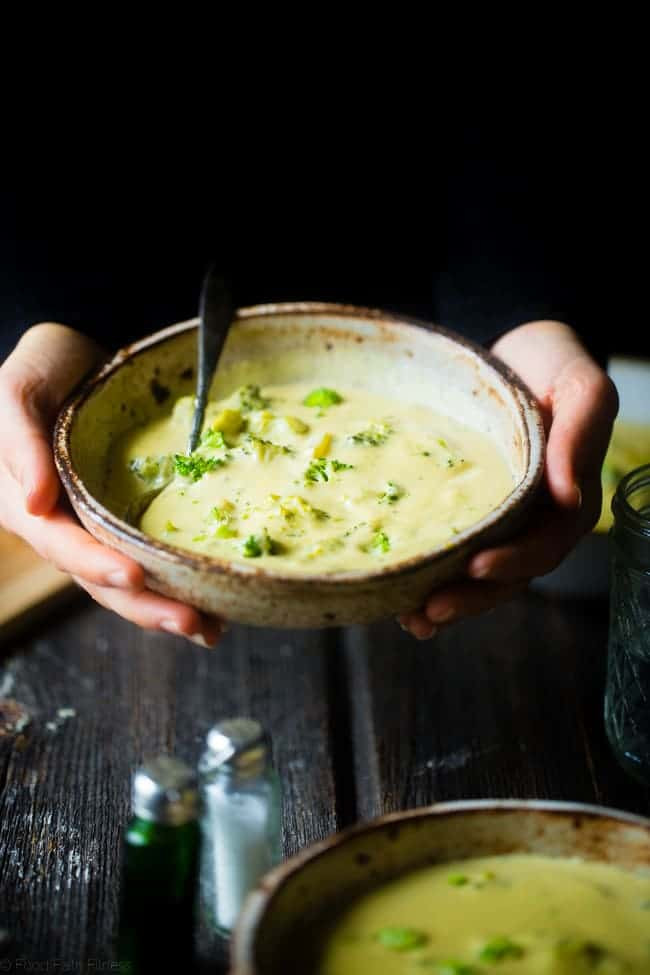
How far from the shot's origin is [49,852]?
5.08 feet

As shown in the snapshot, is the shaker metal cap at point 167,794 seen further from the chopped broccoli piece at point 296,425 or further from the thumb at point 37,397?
the chopped broccoli piece at point 296,425

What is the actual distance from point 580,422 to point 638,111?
44.0 inches

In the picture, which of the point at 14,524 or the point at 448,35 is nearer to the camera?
the point at 14,524

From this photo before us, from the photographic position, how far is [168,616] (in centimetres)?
140

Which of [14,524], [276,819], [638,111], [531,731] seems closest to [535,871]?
[276,819]

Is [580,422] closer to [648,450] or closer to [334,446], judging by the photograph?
[334,446]

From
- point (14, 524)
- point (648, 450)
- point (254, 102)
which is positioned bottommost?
point (648, 450)

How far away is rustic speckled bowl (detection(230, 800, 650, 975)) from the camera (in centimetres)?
111

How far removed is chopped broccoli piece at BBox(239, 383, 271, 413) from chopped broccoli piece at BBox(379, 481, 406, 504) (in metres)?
0.32

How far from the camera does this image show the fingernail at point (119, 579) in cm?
137

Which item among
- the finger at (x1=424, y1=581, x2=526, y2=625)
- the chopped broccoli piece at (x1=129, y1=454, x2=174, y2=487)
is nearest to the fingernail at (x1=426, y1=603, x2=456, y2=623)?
the finger at (x1=424, y1=581, x2=526, y2=625)

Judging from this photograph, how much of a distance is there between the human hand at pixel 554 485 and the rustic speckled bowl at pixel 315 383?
3cm

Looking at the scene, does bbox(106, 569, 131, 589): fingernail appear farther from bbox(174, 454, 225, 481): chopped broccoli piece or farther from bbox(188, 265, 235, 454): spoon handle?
bbox(188, 265, 235, 454): spoon handle

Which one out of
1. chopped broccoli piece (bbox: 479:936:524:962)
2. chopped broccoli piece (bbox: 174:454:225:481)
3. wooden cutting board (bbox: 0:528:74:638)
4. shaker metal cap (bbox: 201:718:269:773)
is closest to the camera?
chopped broccoli piece (bbox: 479:936:524:962)
